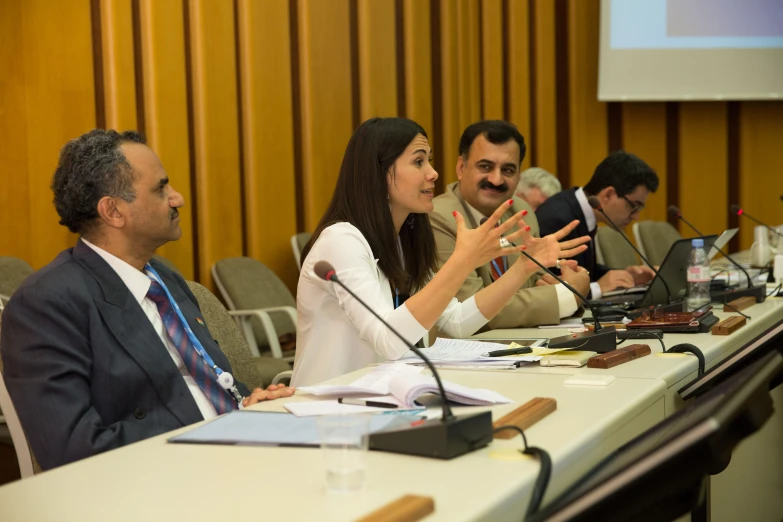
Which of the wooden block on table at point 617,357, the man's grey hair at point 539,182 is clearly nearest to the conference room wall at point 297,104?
the man's grey hair at point 539,182

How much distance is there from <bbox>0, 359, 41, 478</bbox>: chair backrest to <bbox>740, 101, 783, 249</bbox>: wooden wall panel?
20.8ft

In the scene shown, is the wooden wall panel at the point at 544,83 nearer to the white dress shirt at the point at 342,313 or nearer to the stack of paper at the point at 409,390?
the white dress shirt at the point at 342,313

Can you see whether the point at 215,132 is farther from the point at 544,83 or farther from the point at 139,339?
the point at 544,83

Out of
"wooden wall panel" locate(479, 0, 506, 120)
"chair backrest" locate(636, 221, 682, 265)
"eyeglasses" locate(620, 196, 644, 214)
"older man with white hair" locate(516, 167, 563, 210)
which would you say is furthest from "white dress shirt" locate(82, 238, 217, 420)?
"wooden wall panel" locate(479, 0, 506, 120)

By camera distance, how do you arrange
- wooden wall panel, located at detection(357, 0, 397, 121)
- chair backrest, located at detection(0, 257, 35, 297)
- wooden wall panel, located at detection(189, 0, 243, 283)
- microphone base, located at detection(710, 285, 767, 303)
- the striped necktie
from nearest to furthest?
the striped necktie
microphone base, located at detection(710, 285, 767, 303)
chair backrest, located at detection(0, 257, 35, 297)
wooden wall panel, located at detection(189, 0, 243, 283)
wooden wall panel, located at detection(357, 0, 397, 121)

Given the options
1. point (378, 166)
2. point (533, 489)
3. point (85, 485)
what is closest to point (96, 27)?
point (378, 166)

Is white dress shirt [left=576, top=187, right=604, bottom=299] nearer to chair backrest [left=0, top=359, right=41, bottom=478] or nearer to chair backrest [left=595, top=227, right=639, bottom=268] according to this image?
chair backrest [left=595, top=227, right=639, bottom=268]

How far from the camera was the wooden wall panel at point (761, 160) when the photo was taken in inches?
279

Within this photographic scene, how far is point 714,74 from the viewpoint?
6895 millimetres

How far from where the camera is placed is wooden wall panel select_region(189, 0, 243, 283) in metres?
Answer: 4.55

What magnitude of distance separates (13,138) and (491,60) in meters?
3.98

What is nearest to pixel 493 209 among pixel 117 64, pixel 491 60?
pixel 117 64

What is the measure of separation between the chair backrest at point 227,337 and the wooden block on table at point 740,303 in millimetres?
1593

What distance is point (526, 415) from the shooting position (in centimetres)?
146
